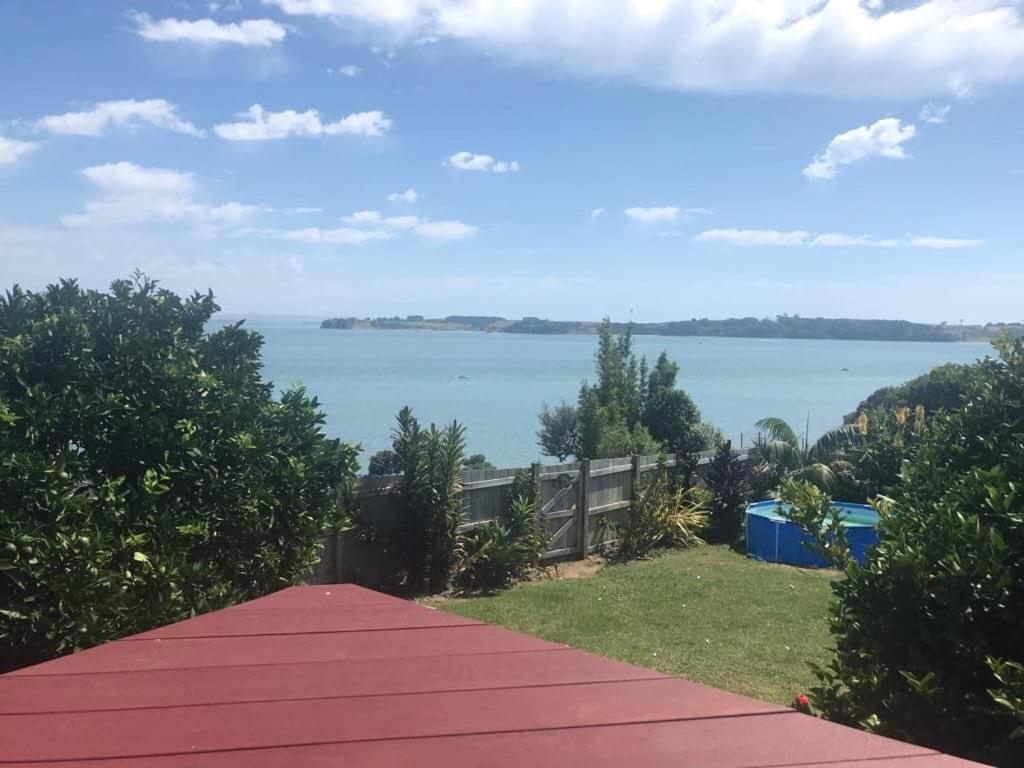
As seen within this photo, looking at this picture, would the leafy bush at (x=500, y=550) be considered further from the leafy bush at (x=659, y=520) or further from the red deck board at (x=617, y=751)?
the red deck board at (x=617, y=751)

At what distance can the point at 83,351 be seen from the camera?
577 cm

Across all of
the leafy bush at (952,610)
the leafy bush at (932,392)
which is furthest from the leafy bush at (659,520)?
the leafy bush at (952,610)

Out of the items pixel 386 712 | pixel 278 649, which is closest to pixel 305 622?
pixel 278 649

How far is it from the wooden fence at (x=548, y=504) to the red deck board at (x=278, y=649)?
7.83 metres

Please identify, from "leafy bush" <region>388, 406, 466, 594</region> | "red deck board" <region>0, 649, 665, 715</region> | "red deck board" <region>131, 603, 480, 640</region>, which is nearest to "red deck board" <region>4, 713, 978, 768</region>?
"red deck board" <region>0, 649, 665, 715</region>

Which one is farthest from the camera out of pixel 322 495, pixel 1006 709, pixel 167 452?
pixel 322 495

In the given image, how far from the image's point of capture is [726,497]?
15219mm

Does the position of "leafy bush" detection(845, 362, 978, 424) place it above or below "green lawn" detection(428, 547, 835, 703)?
above

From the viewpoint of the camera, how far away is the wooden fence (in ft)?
34.6

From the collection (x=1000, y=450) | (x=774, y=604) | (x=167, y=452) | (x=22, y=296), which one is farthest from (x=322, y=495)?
→ (x=774, y=604)

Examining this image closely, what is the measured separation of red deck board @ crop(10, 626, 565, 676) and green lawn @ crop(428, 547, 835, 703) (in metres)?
4.78

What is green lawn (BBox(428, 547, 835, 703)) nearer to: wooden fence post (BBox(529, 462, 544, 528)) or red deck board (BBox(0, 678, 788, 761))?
wooden fence post (BBox(529, 462, 544, 528))

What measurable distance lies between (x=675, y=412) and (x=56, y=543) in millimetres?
13865

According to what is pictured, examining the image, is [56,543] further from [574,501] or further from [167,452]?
[574,501]
